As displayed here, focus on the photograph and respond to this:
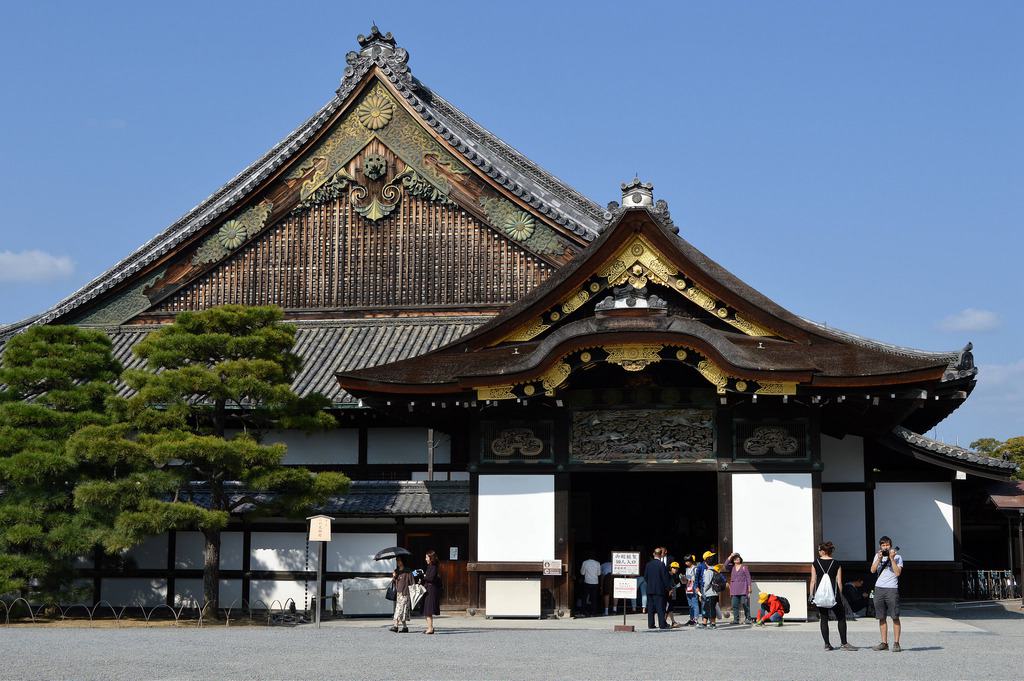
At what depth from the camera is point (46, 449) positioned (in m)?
24.2

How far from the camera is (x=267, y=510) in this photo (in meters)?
23.9

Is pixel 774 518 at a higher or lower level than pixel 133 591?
higher

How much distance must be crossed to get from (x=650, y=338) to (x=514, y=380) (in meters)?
2.31

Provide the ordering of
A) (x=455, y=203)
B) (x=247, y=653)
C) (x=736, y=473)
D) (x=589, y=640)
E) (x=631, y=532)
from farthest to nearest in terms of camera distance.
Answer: (x=455, y=203) → (x=631, y=532) → (x=736, y=473) → (x=589, y=640) → (x=247, y=653)

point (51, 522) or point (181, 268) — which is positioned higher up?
point (181, 268)

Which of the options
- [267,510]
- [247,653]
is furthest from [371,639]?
[267,510]

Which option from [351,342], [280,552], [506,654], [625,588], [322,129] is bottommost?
[506,654]

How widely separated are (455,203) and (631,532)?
8622 mm

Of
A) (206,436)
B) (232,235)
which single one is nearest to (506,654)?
(206,436)

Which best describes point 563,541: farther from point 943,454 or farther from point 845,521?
point 943,454

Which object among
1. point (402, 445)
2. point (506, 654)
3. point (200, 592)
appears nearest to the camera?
point (506, 654)

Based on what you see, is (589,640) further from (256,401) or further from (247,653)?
(256,401)

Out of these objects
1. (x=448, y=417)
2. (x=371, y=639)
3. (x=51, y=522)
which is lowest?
(x=371, y=639)

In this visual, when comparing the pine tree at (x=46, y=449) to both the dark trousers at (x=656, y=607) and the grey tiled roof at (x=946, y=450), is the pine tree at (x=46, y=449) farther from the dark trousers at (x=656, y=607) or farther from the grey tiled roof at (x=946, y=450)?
the grey tiled roof at (x=946, y=450)
